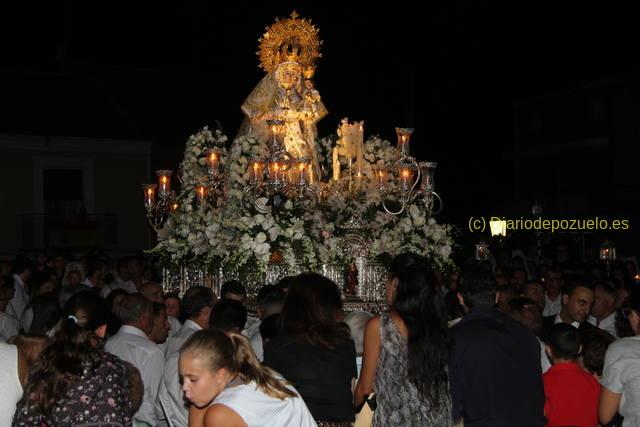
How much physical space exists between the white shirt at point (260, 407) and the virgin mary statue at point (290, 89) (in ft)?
28.6

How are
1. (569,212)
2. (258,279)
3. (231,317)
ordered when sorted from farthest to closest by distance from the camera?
(569,212), (258,279), (231,317)

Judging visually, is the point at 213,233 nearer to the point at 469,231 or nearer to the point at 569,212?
the point at 469,231

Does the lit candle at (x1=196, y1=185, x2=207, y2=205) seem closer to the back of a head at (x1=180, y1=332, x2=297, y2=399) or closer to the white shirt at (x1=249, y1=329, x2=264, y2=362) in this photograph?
the white shirt at (x1=249, y1=329, x2=264, y2=362)

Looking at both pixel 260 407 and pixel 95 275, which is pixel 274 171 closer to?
pixel 95 275

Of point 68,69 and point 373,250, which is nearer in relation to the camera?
point 373,250

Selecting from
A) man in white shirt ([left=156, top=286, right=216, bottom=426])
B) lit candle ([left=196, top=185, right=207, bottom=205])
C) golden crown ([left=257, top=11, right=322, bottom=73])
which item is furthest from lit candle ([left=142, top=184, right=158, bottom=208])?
man in white shirt ([left=156, top=286, right=216, bottom=426])

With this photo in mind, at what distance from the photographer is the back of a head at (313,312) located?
5.09 metres

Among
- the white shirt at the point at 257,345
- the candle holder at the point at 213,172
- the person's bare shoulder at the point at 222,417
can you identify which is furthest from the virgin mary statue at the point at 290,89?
the person's bare shoulder at the point at 222,417

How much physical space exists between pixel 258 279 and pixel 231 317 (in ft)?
14.0

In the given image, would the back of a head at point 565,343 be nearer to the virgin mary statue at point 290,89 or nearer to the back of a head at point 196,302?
the back of a head at point 196,302

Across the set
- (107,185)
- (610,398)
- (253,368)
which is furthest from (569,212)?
(253,368)

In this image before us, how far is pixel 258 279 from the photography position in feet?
33.4

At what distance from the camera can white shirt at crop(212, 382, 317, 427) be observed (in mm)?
3695

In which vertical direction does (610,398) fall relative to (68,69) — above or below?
below
